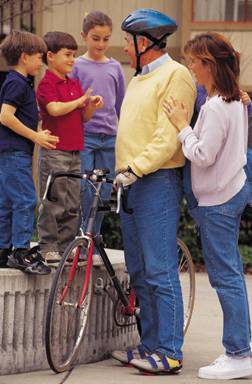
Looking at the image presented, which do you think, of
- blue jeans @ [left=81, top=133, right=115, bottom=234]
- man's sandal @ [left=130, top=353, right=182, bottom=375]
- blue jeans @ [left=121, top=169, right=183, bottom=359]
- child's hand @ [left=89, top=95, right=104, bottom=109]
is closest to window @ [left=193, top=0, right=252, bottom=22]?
blue jeans @ [left=81, top=133, right=115, bottom=234]

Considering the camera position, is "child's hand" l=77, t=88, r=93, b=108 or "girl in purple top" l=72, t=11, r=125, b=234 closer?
"child's hand" l=77, t=88, r=93, b=108

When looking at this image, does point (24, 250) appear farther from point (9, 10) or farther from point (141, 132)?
point (9, 10)

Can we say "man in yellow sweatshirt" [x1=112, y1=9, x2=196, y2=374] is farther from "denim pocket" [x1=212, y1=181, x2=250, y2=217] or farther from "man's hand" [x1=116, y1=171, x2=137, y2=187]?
"denim pocket" [x1=212, y1=181, x2=250, y2=217]

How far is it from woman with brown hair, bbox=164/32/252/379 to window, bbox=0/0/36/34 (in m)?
8.19

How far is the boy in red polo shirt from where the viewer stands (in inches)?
309

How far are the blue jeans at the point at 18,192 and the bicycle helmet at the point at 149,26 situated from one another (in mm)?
893

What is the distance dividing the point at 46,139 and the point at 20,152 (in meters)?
0.17

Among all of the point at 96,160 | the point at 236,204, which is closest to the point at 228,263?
the point at 236,204

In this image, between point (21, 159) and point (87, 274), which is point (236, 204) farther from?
point (21, 159)

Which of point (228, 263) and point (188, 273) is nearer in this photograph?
point (228, 263)

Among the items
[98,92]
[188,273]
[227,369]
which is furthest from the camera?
[188,273]

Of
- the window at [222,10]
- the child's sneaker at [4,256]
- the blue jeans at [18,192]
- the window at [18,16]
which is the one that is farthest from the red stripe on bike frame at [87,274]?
the window at [222,10]

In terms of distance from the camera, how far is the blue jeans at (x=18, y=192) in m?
7.50

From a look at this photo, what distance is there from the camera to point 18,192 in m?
7.51
